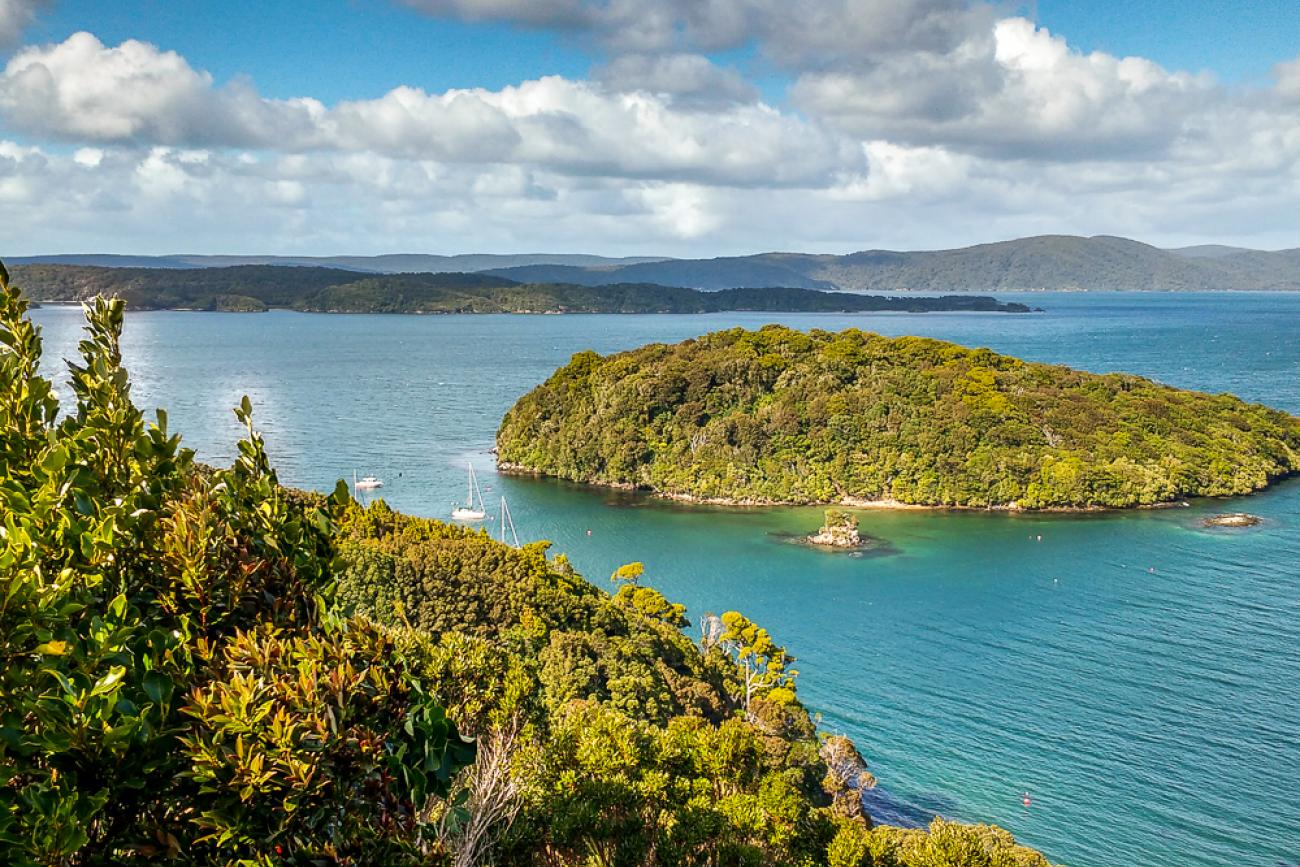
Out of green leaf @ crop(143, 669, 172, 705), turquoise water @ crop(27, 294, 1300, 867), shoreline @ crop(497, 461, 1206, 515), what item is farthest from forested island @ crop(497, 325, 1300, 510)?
green leaf @ crop(143, 669, 172, 705)

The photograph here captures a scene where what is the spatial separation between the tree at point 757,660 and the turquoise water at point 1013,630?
2129 mm

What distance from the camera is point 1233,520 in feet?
172

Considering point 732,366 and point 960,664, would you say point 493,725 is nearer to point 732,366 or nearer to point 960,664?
point 960,664

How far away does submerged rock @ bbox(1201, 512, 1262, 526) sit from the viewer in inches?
2047

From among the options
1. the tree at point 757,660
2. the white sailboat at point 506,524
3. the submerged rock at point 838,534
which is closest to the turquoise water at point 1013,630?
the white sailboat at point 506,524

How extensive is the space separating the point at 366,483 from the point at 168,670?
2236 inches

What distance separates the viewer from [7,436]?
4.16m

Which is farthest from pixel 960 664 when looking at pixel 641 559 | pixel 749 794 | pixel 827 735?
pixel 749 794

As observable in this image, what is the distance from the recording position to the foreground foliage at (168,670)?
3.52 metres

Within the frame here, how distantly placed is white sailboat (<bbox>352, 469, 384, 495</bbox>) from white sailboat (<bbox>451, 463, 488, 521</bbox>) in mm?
6152

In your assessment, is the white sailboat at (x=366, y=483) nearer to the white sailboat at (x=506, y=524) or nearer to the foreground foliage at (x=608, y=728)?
the white sailboat at (x=506, y=524)

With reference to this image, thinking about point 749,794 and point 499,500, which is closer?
point 749,794

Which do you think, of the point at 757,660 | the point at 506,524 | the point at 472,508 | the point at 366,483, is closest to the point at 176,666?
the point at 757,660

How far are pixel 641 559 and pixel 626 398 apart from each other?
24.1 m
